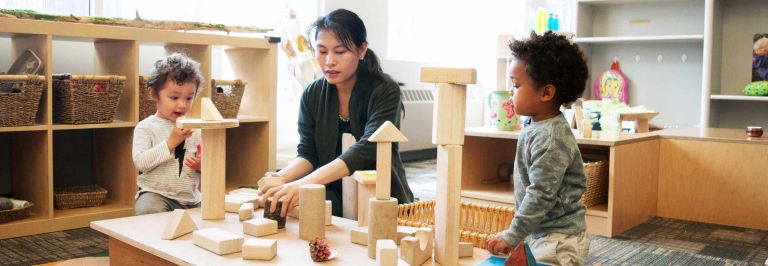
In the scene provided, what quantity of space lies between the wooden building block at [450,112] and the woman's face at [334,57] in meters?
0.80

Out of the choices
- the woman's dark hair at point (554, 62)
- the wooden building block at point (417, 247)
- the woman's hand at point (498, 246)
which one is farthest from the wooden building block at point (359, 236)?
the woman's dark hair at point (554, 62)

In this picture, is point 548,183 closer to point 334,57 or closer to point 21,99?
point 334,57

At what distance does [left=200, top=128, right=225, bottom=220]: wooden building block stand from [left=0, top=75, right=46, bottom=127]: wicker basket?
4.19 feet

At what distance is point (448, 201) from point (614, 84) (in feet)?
11.6

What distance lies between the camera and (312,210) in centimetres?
134

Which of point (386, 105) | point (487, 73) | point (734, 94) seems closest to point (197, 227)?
point (386, 105)

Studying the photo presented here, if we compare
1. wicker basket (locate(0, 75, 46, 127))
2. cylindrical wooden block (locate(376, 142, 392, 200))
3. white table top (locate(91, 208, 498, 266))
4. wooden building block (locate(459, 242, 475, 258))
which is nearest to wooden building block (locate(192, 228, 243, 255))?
white table top (locate(91, 208, 498, 266))

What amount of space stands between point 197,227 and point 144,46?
2.09m

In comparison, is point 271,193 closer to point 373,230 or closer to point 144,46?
point 373,230

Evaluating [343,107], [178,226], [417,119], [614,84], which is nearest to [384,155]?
[178,226]

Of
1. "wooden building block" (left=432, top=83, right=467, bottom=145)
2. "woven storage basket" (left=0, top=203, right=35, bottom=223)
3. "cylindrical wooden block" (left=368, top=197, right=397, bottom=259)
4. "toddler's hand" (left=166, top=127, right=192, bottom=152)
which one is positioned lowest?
"woven storage basket" (left=0, top=203, right=35, bottom=223)

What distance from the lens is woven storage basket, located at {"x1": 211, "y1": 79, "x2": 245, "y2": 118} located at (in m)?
3.08

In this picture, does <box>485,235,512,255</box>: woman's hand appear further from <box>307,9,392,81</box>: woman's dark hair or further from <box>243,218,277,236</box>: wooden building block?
<box>307,9,392,81</box>: woman's dark hair

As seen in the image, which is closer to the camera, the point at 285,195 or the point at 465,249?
the point at 465,249
